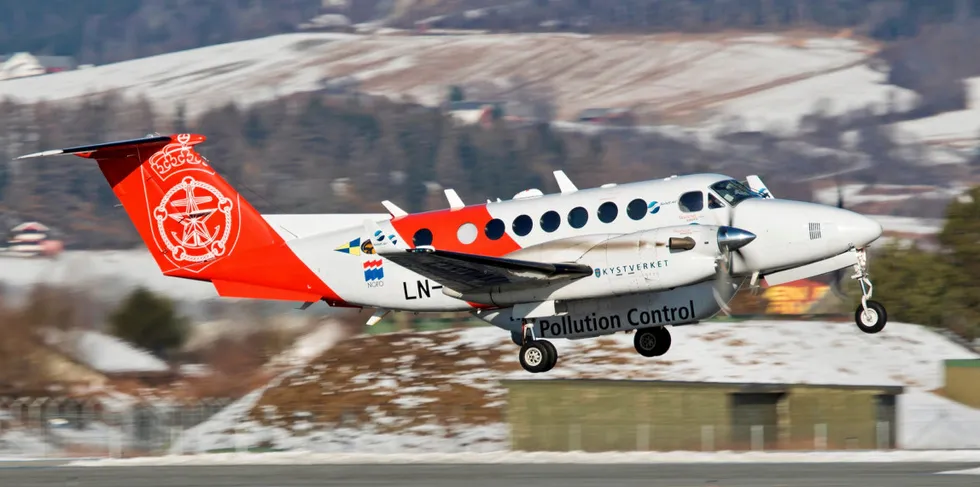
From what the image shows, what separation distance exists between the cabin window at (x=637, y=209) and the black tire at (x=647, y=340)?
7.95 ft

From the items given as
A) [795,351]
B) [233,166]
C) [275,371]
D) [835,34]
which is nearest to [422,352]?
[275,371]

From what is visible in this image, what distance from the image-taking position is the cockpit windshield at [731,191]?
22328 mm

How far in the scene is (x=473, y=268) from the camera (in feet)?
73.8

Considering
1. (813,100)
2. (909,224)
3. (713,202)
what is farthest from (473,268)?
(813,100)

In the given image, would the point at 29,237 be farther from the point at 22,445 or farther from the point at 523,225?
the point at 523,225

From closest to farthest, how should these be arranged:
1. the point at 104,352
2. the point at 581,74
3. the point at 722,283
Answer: the point at 722,283
the point at 104,352
the point at 581,74

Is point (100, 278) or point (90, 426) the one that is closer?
point (90, 426)

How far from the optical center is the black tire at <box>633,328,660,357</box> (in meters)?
24.2

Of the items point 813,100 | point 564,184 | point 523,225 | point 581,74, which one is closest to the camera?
point 523,225

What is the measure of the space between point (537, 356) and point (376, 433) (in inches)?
540

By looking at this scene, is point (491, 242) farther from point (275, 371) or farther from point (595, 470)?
point (275, 371)

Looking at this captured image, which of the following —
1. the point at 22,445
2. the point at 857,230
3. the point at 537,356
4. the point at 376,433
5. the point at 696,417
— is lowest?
the point at 376,433

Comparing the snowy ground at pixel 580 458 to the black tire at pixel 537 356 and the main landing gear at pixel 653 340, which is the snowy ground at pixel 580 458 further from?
the black tire at pixel 537 356

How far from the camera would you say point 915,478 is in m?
22.8
